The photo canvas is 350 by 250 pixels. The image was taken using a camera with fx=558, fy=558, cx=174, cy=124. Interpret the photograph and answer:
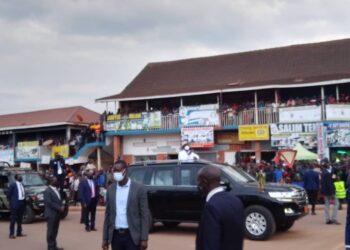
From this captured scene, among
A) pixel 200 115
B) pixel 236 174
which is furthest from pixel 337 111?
pixel 236 174

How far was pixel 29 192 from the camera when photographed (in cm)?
1883

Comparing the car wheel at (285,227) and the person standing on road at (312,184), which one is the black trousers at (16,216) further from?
the person standing on road at (312,184)

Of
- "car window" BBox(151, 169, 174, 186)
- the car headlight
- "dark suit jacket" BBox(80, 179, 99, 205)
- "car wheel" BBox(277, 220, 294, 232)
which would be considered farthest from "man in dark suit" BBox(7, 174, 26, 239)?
"car wheel" BBox(277, 220, 294, 232)

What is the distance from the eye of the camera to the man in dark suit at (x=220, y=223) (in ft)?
14.4

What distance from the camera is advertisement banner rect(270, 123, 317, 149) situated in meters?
28.8

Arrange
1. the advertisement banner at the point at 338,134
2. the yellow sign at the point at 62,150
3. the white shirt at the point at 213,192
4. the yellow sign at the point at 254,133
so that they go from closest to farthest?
the white shirt at the point at 213,192 → the advertisement banner at the point at 338,134 → the yellow sign at the point at 254,133 → the yellow sign at the point at 62,150

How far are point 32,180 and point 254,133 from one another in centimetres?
1435

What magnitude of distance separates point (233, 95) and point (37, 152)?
15.9 meters

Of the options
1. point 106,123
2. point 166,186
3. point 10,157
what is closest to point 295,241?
point 166,186

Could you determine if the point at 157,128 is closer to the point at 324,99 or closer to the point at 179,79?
the point at 179,79

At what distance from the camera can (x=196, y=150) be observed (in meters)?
33.8

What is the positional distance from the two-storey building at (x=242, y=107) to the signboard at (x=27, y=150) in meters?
7.11

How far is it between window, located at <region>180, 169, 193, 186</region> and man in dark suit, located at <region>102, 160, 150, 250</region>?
22.1 ft

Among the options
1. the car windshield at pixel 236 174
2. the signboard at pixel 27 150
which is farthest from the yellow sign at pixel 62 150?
the car windshield at pixel 236 174
